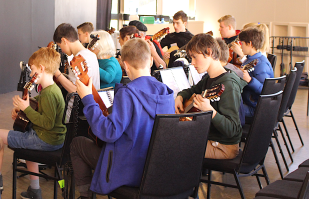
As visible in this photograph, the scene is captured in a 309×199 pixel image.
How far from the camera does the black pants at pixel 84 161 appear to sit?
1895 millimetres

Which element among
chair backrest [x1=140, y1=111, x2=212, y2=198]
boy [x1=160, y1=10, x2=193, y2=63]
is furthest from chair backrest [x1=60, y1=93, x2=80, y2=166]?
boy [x1=160, y1=10, x2=193, y2=63]

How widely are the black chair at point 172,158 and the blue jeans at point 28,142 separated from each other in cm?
76

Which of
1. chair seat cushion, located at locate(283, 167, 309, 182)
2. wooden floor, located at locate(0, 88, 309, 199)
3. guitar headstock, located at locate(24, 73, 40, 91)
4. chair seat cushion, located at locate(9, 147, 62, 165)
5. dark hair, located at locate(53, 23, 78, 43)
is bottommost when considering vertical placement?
wooden floor, located at locate(0, 88, 309, 199)

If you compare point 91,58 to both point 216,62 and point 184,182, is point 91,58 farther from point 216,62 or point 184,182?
point 184,182

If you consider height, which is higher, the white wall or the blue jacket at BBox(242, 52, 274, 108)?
the white wall

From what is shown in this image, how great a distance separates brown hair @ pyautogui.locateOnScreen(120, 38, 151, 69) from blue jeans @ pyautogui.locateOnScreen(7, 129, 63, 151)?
87cm

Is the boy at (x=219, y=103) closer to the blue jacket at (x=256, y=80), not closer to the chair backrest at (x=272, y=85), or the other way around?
the chair backrest at (x=272, y=85)

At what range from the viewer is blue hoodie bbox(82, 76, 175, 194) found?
64.2 inches

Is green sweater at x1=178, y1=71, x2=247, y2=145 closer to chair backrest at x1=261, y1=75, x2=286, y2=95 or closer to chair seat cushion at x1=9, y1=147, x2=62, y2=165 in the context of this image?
chair backrest at x1=261, y1=75, x2=286, y2=95

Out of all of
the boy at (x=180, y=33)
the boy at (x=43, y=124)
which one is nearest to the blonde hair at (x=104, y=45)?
the boy at (x=43, y=124)

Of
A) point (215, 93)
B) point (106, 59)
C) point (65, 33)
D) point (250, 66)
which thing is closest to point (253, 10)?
point (250, 66)

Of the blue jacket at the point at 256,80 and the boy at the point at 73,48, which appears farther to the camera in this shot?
the blue jacket at the point at 256,80

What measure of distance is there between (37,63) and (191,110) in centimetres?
112

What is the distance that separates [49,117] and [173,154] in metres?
1.01
